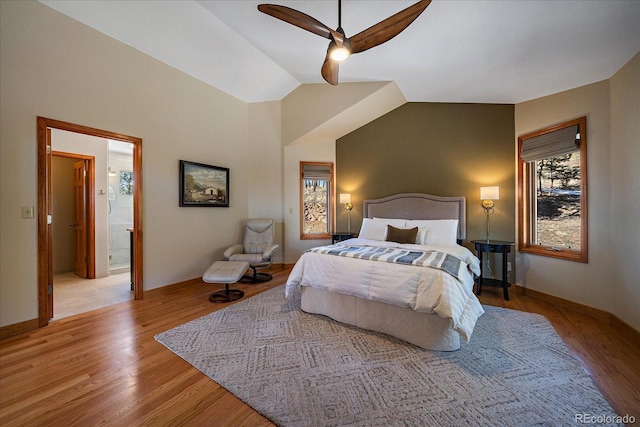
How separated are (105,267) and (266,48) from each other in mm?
4443

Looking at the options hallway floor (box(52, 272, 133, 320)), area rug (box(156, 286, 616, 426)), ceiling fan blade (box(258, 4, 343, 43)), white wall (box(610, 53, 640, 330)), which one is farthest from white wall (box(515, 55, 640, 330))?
hallway floor (box(52, 272, 133, 320))

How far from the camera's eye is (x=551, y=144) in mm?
3166

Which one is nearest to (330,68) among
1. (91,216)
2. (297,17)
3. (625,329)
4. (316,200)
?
(297,17)

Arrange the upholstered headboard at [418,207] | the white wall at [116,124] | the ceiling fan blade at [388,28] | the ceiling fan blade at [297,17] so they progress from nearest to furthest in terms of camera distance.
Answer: the ceiling fan blade at [388,28] → the ceiling fan blade at [297,17] → the white wall at [116,124] → the upholstered headboard at [418,207]

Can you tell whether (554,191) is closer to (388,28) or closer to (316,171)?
(388,28)

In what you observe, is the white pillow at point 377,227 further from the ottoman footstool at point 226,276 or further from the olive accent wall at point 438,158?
the ottoman footstool at point 226,276

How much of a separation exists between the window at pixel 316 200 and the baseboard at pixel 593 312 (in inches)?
130

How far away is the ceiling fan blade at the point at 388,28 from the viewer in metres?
1.79

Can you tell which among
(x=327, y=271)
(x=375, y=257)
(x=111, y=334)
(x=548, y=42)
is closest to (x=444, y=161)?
(x=548, y=42)

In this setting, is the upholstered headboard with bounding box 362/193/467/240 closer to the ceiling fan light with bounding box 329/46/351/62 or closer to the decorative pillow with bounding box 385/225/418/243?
the decorative pillow with bounding box 385/225/418/243

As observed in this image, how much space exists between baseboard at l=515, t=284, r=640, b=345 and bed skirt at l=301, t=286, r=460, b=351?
67.5 inches

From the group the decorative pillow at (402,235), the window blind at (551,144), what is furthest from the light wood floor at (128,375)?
the window blind at (551,144)

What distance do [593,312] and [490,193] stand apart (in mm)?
1691

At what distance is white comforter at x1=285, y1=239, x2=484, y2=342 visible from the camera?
1.90 meters
